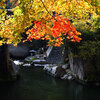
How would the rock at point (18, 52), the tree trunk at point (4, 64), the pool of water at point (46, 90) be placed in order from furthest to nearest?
the rock at point (18, 52) < the tree trunk at point (4, 64) < the pool of water at point (46, 90)

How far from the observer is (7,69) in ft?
39.8

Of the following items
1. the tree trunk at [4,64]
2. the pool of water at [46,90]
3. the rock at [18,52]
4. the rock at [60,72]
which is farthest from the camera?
the rock at [18,52]

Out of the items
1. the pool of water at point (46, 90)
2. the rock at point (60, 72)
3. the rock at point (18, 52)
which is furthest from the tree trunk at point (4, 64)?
the rock at point (18, 52)

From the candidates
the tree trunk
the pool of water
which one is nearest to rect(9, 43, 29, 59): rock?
the tree trunk

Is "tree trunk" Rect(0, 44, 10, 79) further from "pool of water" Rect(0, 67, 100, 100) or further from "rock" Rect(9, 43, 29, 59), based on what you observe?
"rock" Rect(9, 43, 29, 59)

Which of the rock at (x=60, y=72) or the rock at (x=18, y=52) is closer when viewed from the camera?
the rock at (x=60, y=72)

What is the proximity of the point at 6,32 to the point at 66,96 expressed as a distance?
16.1 ft

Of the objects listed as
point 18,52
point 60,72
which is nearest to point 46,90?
point 60,72

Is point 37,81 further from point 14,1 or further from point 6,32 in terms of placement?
point 14,1

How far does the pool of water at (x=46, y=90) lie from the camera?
8828 millimetres

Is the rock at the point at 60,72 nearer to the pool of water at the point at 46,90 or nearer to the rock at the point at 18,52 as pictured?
the pool of water at the point at 46,90

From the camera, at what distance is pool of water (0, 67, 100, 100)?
8.83 meters

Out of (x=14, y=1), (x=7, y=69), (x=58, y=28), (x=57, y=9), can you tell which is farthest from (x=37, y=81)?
(x=14, y=1)

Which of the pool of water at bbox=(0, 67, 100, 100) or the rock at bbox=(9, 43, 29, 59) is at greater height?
the rock at bbox=(9, 43, 29, 59)
